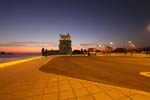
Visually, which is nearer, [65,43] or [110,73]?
[110,73]

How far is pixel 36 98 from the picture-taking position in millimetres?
5715

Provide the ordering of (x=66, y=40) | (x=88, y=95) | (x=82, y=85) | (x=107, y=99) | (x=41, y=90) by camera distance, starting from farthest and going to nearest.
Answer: (x=66, y=40), (x=82, y=85), (x=41, y=90), (x=88, y=95), (x=107, y=99)

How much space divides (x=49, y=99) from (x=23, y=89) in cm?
177

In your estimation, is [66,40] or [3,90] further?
[66,40]

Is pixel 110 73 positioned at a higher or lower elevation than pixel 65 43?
lower

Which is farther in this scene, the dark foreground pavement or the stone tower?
the stone tower

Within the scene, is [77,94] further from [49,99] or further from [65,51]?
[65,51]

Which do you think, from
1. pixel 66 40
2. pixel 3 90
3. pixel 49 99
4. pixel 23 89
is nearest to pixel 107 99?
pixel 49 99

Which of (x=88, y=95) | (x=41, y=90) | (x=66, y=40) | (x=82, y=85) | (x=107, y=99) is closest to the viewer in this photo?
(x=107, y=99)

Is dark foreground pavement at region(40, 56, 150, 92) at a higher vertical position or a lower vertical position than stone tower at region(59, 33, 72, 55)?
lower

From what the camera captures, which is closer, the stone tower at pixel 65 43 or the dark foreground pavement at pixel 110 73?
the dark foreground pavement at pixel 110 73

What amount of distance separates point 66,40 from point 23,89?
15411cm

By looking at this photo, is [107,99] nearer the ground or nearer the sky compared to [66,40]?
nearer the ground

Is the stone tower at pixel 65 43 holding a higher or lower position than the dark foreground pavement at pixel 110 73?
higher
